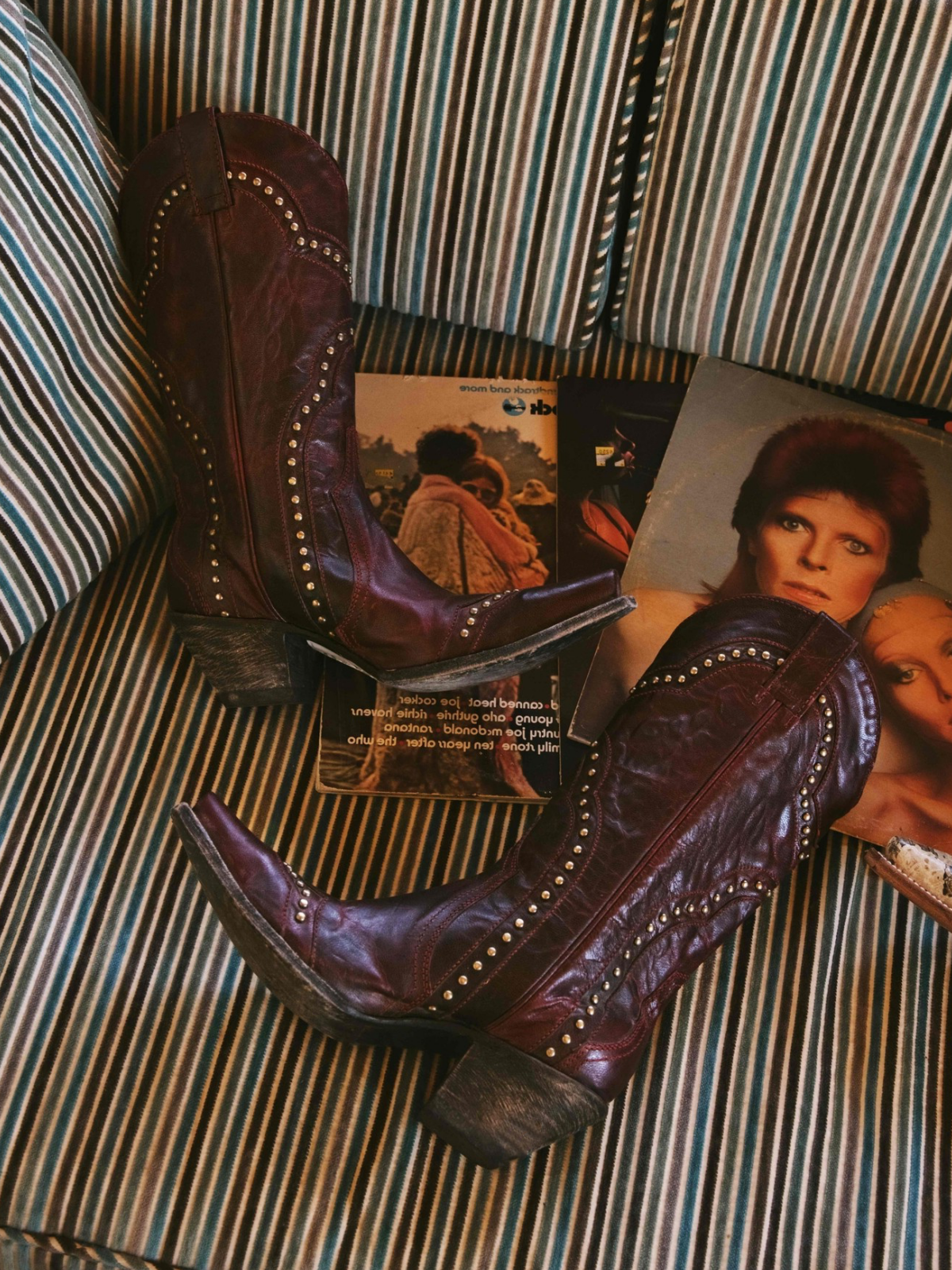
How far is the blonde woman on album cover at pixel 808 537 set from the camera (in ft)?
3.47

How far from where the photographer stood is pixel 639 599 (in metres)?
1.08

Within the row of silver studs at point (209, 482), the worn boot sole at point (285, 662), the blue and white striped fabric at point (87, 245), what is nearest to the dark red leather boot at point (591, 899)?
the worn boot sole at point (285, 662)

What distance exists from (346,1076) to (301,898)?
183 millimetres

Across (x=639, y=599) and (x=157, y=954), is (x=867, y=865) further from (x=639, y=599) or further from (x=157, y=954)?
(x=157, y=954)

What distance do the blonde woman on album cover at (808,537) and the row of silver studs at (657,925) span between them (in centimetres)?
22

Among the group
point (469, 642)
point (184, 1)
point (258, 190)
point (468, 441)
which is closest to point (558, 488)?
point (468, 441)

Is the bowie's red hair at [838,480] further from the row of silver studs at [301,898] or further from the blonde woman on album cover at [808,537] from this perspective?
the row of silver studs at [301,898]

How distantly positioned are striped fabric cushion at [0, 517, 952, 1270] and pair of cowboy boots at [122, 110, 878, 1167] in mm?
67

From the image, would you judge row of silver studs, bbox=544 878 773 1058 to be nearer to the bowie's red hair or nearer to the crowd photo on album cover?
the crowd photo on album cover

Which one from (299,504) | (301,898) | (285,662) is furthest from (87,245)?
(301,898)

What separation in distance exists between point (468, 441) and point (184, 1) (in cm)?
53

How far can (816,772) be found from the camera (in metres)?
0.91

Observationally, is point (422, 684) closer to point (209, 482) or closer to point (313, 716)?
point (313, 716)

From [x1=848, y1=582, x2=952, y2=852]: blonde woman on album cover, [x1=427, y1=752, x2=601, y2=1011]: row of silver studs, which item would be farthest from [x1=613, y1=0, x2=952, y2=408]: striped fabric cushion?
[x1=427, y1=752, x2=601, y2=1011]: row of silver studs
